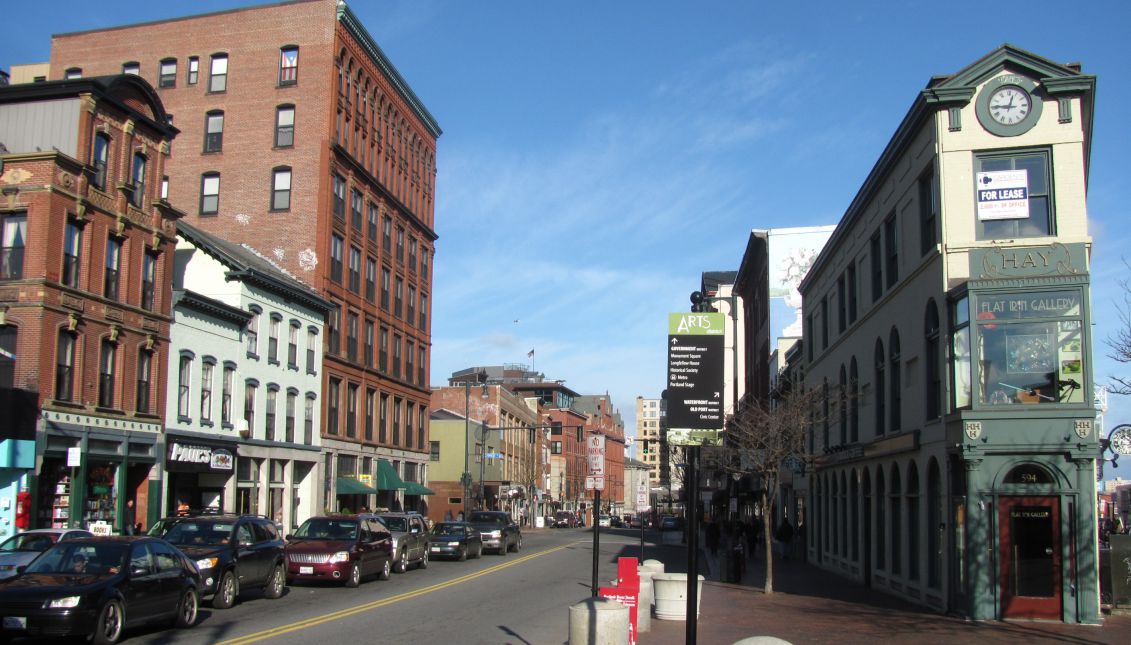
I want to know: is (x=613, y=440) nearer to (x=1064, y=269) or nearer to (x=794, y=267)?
(x=794, y=267)

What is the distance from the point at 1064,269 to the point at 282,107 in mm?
38472

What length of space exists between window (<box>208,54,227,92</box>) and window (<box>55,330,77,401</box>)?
24.4 meters

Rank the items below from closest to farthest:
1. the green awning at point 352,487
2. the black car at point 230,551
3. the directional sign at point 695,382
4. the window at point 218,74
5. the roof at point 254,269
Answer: the directional sign at point 695,382, the black car at point 230,551, the roof at point 254,269, the green awning at point 352,487, the window at point 218,74

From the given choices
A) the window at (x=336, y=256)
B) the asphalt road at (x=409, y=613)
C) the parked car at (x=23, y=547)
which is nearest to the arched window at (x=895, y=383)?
the asphalt road at (x=409, y=613)

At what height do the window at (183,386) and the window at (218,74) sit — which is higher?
the window at (218,74)

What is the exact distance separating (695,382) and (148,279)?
88.3ft

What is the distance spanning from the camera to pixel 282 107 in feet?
162

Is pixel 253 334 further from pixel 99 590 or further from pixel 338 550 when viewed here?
pixel 99 590

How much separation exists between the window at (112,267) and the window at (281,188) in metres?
17.5

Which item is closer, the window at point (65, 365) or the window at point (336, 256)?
→ the window at point (65, 365)

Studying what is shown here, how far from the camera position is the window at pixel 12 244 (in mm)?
27844

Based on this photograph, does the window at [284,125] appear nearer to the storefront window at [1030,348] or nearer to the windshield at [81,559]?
the windshield at [81,559]

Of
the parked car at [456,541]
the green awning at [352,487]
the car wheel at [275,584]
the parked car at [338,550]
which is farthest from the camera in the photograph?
the green awning at [352,487]

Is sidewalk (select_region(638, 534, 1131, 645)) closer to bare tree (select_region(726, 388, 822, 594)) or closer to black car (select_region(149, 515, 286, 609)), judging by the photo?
bare tree (select_region(726, 388, 822, 594))
